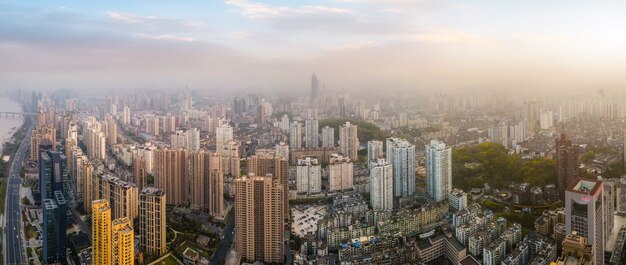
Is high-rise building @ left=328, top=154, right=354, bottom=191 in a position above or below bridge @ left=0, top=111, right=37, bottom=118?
below

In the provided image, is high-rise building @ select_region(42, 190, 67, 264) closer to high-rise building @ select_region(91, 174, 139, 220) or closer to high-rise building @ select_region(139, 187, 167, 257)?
high-rise building @ select_region(91, 174, 139, 220)

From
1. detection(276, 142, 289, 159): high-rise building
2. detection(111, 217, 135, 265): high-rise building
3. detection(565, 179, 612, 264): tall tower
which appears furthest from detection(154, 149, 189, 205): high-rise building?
detection(565, 179, 612, 264): tall tower

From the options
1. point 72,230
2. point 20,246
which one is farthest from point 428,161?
point 20,246

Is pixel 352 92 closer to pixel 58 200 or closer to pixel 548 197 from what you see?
pixel 548 197

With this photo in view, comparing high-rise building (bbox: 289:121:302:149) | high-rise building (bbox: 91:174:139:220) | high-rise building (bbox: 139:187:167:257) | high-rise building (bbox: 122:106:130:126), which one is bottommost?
high-rise building (bbox: 139:187:167:257)

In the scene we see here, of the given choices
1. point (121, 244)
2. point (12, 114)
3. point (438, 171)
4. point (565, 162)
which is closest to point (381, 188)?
point (438, 171)

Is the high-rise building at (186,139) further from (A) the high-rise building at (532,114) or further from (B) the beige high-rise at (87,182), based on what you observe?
(A) the high-rise building at (532,114)
